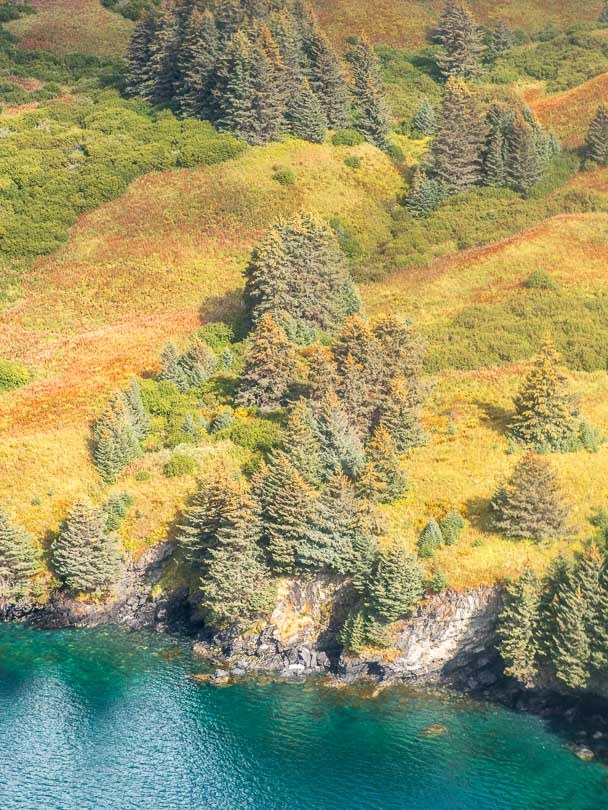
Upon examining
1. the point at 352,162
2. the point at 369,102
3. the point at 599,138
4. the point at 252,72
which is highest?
the point at 252,72

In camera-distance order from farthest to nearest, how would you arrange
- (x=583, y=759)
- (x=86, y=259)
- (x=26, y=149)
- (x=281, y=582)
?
1. (x=26, y=149)
2. (x=86, y=259)
3. (x=281, y=582)
4. (x=583, y=759)

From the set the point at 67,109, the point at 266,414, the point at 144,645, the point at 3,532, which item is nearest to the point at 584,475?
the point at 266,414

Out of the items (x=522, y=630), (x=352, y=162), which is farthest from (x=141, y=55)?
(x=522, y=630)

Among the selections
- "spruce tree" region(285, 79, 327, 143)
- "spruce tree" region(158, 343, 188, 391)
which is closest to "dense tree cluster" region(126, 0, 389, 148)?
"spruce tree" region(285, 79, 327, 143)

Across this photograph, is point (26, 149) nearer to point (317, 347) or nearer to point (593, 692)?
point (317, 347)

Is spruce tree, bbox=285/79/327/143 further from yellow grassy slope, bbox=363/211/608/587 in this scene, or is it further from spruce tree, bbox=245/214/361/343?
spruce tree, bbox=245/214/361/343

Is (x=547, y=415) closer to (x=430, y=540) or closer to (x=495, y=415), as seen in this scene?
(x=495, y=415)
